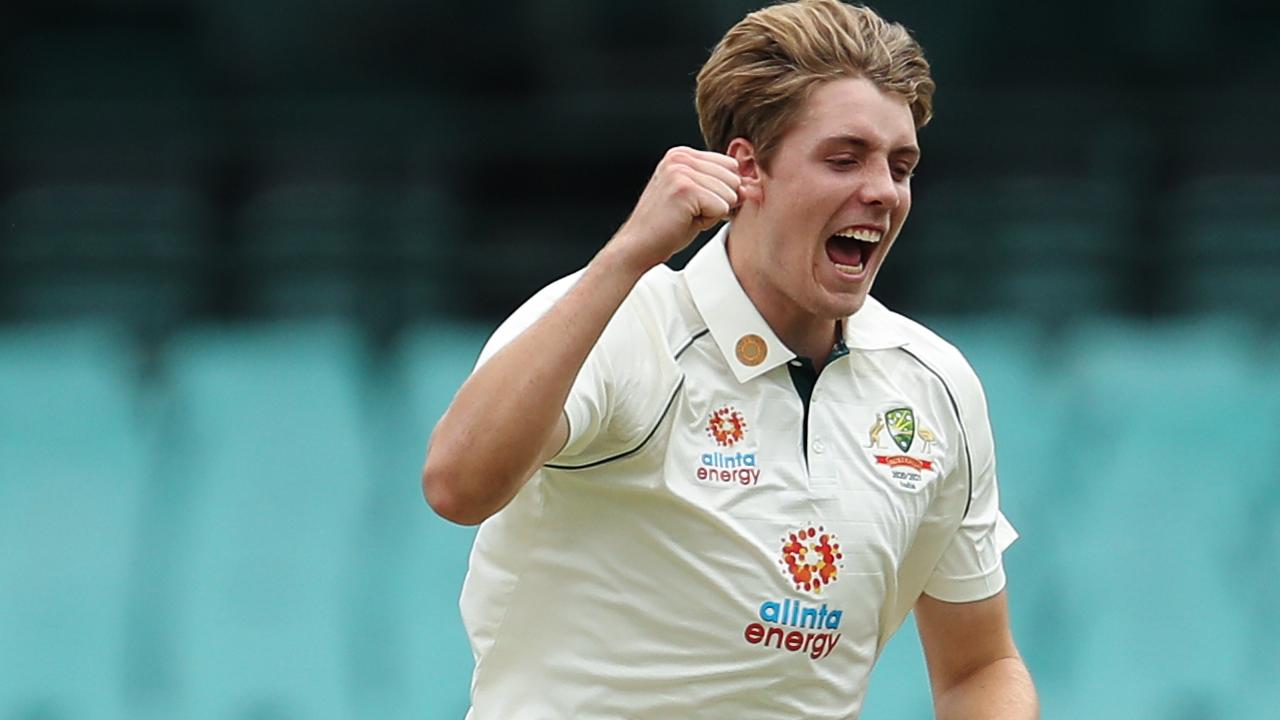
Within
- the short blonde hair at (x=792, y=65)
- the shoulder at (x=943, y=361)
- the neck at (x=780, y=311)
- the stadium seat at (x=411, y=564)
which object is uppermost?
the short blonde hair at (x=792, y=65)

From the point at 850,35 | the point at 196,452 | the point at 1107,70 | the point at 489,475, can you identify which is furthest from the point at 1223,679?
the point at 489,475

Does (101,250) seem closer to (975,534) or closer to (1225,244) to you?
(1225,244)

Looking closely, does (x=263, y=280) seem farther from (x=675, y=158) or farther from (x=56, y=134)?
(x=675, y=158)

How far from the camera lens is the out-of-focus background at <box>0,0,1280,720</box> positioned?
679 cm

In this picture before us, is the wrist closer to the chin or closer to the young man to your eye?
the young man

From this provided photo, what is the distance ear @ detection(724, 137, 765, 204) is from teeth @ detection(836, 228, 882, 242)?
5.6 inches

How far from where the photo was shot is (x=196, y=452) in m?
7.11

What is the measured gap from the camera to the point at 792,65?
2984 millimetres

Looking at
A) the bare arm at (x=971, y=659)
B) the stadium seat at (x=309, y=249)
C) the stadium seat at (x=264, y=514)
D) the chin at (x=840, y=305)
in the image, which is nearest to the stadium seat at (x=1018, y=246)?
the stadium seat at (x=309, y=249)

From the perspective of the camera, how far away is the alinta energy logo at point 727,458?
2.91 metres

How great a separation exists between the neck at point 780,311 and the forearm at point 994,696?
1.94ft

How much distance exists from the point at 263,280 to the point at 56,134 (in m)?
1.12

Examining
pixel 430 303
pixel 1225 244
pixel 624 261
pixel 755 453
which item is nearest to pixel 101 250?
pixel 430 303

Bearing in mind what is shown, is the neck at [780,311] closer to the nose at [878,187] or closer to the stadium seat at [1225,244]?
the nose at [878,187]
